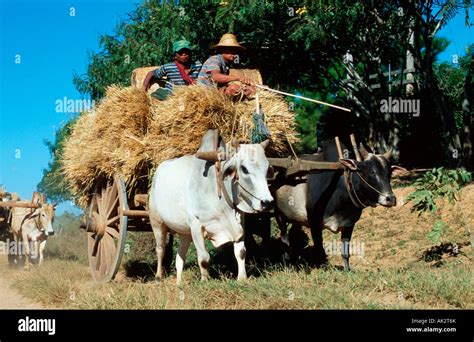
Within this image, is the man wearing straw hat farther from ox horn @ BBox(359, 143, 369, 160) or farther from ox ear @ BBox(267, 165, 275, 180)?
ox horn @ BBox(359, 143, 369, 160)

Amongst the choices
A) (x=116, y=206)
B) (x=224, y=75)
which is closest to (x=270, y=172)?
(x=224, y=75)

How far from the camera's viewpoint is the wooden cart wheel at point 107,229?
825 centimetres

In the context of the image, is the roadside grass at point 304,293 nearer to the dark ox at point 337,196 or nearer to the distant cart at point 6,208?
the dark ox at point 337,196

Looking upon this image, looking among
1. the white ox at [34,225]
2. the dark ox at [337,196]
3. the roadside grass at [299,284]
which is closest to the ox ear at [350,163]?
the dark ox at [337,196]

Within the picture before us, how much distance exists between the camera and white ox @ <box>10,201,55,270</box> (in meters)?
12.7

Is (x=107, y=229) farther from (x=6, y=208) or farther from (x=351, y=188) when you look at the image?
(x=6, y=208)

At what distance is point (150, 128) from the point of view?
26.4 ft

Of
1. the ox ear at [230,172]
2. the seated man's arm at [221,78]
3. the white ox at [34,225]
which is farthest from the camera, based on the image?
the white ox at [34,225]

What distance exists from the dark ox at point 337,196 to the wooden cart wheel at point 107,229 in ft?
7.11

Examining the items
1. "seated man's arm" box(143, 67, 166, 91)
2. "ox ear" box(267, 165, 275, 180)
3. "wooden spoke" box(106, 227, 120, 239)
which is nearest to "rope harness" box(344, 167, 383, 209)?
"ox ear" box(267, 165, 275, 180)

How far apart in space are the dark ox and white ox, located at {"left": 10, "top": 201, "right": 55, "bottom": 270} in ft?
17.6

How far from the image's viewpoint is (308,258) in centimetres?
1010

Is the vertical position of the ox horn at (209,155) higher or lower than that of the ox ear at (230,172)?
higher

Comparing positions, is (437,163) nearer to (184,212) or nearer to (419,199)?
(419,199)
